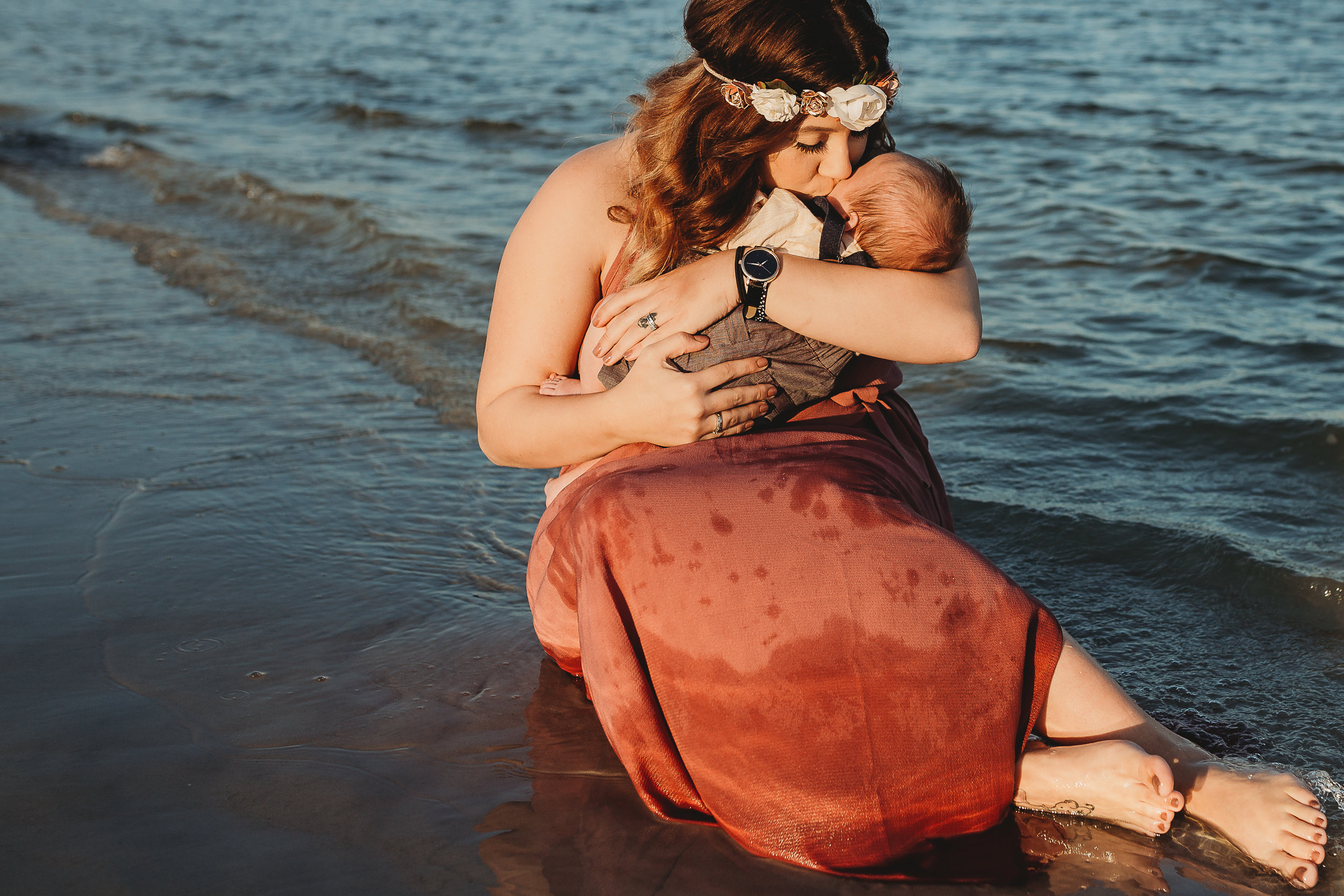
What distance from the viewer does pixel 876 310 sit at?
7.73 feet

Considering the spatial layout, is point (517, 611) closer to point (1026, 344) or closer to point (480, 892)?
point (480, 892)

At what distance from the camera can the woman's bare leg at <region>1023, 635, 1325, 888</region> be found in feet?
6.97

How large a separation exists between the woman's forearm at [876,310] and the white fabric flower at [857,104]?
332mm

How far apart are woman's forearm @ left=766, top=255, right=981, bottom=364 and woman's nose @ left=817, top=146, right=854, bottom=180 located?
294 millimetres

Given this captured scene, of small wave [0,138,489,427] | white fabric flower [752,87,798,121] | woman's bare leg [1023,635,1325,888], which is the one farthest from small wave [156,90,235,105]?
woman's bare leg [1023,635,1325,888]

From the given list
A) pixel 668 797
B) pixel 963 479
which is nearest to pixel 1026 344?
pixel 963 479

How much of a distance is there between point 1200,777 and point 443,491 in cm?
261

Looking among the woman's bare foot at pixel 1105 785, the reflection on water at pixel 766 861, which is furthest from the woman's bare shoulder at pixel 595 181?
the woman's bare foot at pixel 1105 785

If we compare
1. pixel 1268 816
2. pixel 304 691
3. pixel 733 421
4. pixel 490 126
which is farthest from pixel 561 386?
pixel 490 126

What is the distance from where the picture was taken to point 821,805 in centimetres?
211

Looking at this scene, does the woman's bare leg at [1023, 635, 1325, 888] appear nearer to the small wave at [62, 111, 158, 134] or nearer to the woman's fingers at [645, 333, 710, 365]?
the woman's fingers at [645, 333, 710, 365]

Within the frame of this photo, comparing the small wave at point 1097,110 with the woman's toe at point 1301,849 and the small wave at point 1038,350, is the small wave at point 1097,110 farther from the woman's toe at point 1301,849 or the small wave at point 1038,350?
the woman's toe at point 1301,849

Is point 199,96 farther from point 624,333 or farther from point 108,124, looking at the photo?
point 624,333

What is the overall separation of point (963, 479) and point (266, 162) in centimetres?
767
